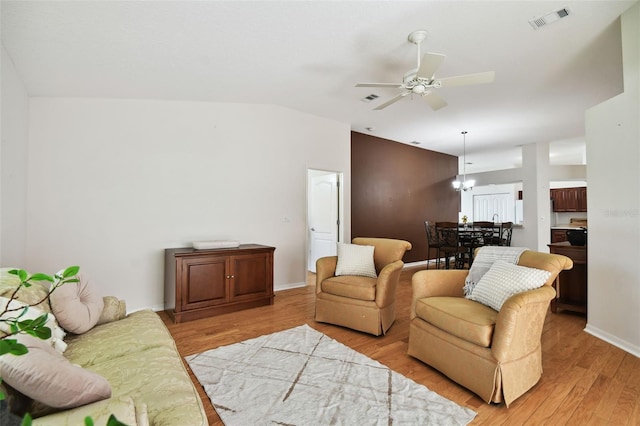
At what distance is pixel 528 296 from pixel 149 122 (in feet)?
13.7

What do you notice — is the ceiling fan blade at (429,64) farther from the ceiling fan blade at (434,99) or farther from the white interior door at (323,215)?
the white interior door at (323,215)

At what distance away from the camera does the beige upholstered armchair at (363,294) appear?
291 cm

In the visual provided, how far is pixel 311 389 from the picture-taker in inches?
81.6

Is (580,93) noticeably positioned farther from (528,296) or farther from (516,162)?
(516,162)

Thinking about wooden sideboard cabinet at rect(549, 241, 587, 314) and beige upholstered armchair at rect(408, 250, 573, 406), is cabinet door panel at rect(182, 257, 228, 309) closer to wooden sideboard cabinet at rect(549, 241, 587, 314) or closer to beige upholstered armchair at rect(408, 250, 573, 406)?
beige upholstered armchair at rect(408, 250, 573, 406)

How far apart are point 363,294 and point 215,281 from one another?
69.4 inches

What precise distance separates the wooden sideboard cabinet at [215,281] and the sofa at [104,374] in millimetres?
1004

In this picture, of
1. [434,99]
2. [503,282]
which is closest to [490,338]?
[503,282]

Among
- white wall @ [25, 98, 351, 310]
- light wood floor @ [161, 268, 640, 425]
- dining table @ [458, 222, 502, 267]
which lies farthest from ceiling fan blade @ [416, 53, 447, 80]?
dining table @ [458, 222, 502, 267]

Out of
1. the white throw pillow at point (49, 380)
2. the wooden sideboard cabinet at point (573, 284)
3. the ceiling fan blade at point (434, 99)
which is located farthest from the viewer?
the wooden sideboard cabinet at point (573, 284)

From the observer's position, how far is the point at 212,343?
283cm

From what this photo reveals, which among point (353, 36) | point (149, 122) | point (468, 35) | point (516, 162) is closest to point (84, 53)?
point (149, 122)

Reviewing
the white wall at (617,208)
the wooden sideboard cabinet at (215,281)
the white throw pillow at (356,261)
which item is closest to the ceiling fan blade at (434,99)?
the white wall at (617,208)

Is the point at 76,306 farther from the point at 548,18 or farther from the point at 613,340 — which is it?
the point at 613,340
